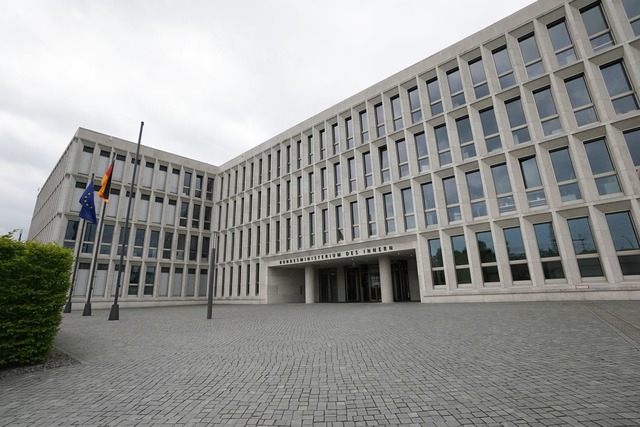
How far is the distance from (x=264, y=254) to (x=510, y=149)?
2186 cm

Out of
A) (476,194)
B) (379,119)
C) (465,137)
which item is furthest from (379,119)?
(476,194)

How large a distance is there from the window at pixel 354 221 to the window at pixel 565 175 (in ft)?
41.3

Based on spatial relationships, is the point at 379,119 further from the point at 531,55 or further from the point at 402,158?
the point at 531,55

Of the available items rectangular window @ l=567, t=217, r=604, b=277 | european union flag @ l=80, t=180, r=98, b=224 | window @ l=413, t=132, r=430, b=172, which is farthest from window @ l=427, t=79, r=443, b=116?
european union flag @ l=80, t=180, r=98, b=224

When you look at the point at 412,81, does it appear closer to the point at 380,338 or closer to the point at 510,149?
the point at 510,149

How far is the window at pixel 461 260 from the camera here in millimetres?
18656

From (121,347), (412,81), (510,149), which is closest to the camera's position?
(121,347)

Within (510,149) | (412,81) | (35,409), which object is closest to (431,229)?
(510,149)

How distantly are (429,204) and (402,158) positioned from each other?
13.7ft

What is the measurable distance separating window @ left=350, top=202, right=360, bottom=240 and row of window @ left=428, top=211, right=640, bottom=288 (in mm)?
5710

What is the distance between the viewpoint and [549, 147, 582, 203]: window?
1622 centimetres

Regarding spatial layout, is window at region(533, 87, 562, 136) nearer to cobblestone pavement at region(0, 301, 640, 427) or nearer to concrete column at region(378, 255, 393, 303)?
concrete column at region(378, 255, 393, 303)

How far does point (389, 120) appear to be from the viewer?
78.1 ft

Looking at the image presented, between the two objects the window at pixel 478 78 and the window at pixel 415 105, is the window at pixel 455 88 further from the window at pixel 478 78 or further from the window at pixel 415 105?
the window at pixel 415 105
